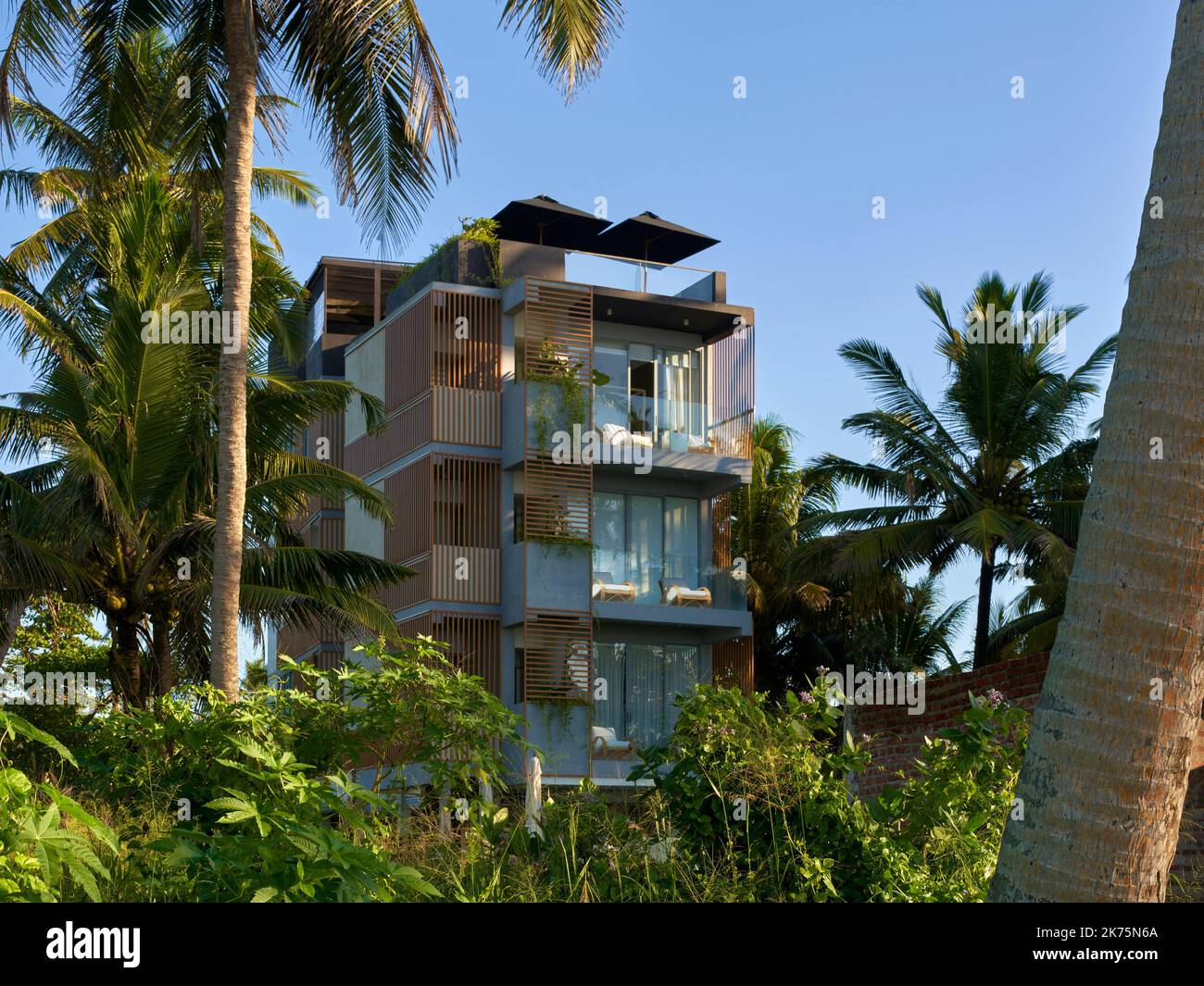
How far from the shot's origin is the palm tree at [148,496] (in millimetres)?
19406

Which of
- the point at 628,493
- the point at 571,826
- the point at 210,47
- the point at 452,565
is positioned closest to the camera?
the point at 571,826

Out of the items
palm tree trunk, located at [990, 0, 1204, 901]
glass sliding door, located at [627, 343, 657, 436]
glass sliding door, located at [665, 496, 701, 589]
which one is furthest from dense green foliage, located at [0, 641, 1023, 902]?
glass sliding door, located at [627, 343, 657, 436]

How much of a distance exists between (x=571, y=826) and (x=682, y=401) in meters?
24.7

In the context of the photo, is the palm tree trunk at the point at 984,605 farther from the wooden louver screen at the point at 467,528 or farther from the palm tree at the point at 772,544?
the wooden louver screen at the point at 467,528

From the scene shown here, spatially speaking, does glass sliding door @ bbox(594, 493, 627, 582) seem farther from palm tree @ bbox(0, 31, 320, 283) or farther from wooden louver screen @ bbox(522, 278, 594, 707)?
palm tree @ bbox(0, 31, 320, 283)

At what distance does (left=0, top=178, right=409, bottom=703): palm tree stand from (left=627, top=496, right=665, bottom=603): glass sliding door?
32.2ft

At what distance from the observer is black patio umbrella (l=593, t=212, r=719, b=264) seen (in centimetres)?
3494

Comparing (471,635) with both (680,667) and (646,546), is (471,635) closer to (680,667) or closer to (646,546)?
(646,546)

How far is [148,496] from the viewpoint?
20391 millimetres

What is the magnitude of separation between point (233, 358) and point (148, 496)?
20.2 feet
